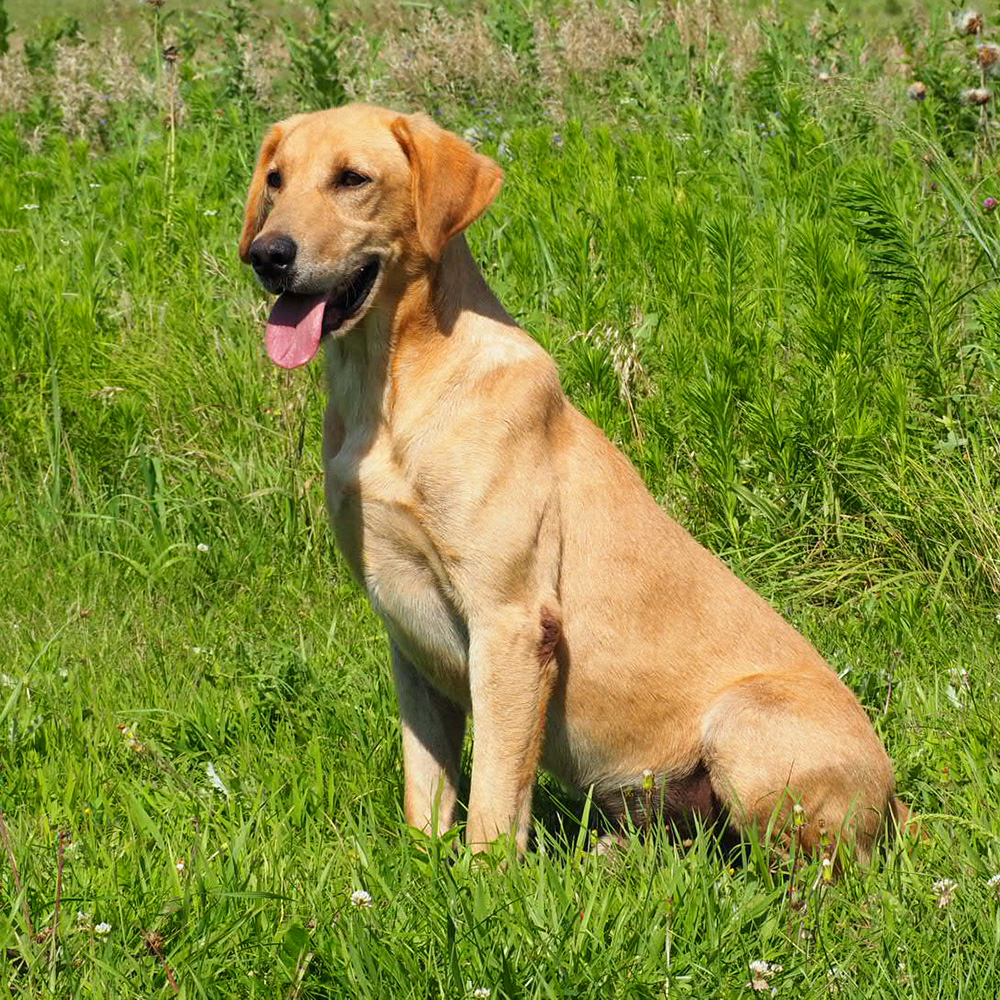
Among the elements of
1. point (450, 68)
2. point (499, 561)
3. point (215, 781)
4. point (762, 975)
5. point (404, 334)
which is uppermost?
point (404, 334)

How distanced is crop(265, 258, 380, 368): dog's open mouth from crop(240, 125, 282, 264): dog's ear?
Answer: 1.28 feet

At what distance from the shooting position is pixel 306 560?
5.20 metres

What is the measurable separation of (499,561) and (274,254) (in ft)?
3.15

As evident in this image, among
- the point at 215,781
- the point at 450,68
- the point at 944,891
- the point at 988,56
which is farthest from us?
the point at 450,68

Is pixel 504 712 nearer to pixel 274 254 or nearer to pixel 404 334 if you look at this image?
pixel 404 334

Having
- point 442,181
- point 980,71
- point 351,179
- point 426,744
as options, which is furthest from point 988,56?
point 426,744

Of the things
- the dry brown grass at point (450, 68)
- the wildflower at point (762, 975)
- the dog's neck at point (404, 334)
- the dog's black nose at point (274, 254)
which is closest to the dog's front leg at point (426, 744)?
the dog's neck at point (404, 334)

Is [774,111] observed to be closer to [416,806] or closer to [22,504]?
[22,504]

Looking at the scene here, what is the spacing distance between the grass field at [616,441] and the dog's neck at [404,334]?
3.43 feet

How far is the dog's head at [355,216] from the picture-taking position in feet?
11.2

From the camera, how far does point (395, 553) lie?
349 cm

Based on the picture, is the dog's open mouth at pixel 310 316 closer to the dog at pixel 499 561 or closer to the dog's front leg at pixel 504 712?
the dog at pixel 499 561

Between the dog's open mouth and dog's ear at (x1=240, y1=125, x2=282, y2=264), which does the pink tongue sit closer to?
the dog's open mouth

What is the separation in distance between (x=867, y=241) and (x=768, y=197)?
149cm
